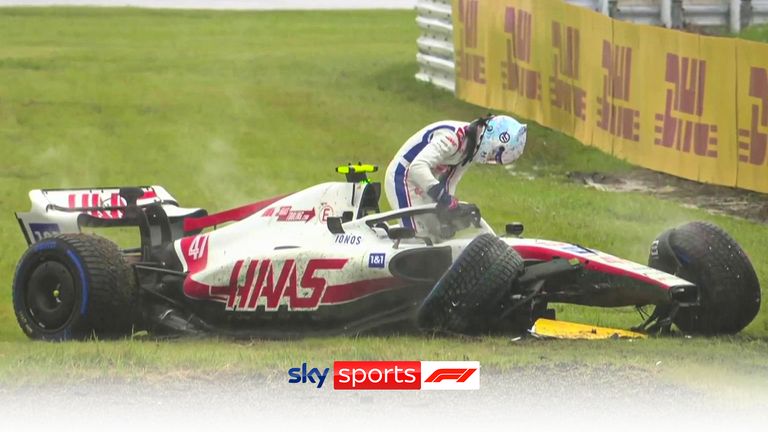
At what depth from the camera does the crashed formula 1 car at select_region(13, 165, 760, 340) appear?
1130 cm

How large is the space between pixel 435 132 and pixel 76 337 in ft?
8.77

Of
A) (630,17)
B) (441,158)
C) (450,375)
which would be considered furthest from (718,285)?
(630,17)

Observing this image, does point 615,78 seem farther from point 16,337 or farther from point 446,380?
point 446,380

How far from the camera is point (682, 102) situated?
64.0 ft

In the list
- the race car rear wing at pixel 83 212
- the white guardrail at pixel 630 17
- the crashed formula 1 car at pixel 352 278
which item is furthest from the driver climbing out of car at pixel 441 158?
the white guardrail at pixel 630 17

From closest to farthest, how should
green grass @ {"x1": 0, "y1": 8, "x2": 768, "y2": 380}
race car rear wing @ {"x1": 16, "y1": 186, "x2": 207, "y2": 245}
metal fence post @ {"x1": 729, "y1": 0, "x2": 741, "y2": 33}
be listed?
green grass @ {"x1": 0, "y1": 8, "x2": 768, "y2": 380}, race car rear wing @ {"x1": 16, "y1": 186, "x2": 207, "y2": 245}, metal fence post @ {"x1": 729, "y1": 0, "x2": 741, "y2": 33}

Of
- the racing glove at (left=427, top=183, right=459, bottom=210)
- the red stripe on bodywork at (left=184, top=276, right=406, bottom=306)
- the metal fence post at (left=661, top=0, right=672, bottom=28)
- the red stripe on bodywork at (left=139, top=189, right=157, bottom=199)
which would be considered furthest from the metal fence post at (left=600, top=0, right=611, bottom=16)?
the red stripe on bodywork at (left=184, top=276, right=406, bottom=306)

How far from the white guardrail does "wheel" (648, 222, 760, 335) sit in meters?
15.6

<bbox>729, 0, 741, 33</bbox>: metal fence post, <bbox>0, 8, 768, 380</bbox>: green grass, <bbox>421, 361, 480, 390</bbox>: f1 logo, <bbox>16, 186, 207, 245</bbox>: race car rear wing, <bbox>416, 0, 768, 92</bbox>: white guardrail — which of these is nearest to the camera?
<bbox>421, 361, 480, 390</bbox>: f1 logo

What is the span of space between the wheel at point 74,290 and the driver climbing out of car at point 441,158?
1860mm

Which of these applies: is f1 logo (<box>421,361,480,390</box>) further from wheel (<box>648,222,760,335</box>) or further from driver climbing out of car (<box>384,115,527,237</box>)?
wheel (<box>648,222,760,335</box>)

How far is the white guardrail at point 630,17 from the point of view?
2764 centimetres

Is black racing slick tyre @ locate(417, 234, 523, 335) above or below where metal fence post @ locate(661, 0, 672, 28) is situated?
above

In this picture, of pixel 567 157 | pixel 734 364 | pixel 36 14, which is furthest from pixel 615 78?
pixel 36 14
